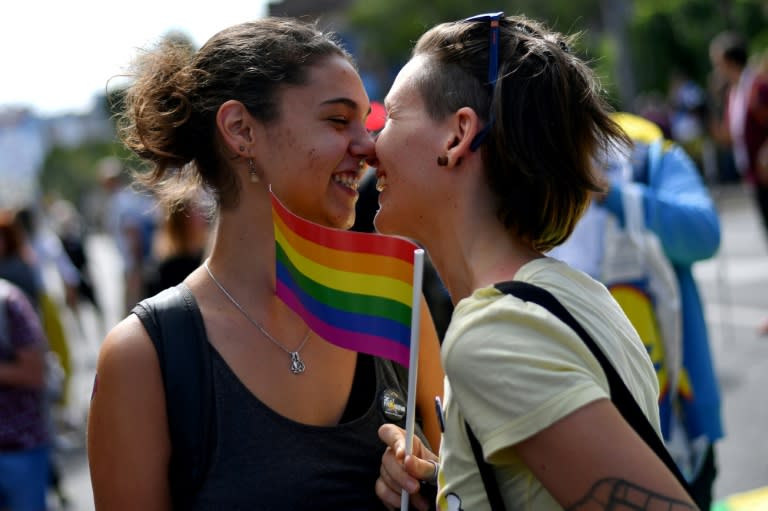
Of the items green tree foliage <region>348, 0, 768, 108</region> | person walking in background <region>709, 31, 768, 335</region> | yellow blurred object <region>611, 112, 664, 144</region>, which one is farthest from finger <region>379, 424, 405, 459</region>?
green tree foliage <region>348, 0, 768, 108</region>

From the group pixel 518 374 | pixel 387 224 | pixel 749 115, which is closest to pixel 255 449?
pixel 387 224

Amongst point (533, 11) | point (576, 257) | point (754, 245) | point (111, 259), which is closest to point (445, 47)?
point (576, 257)

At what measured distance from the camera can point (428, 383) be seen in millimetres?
2291

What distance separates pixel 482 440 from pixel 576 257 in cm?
241

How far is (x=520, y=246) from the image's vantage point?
176 cm

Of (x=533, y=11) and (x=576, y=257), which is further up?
(x=576, y=257)

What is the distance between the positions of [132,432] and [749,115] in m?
7.67

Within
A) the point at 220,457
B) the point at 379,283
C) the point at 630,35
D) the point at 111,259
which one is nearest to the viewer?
the point at 379,283

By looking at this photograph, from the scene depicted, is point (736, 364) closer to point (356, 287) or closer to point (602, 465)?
point (356, 287)

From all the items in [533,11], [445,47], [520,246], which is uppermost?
[445,47]

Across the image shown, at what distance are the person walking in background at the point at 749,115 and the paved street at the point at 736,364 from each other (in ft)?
1.47

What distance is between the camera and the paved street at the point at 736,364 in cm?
559

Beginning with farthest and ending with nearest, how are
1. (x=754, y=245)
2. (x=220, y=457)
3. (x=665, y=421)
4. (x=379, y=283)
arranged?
1. (x=754, y=245)
2. (x=665, y=421)
3. (x=220, y=457)
4. (x=379, y=283)

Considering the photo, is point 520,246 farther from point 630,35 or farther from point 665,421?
point 630,35
